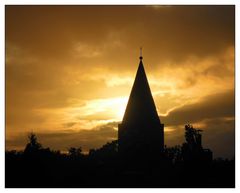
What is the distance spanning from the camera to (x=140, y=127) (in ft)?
131

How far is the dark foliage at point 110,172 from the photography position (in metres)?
28.4

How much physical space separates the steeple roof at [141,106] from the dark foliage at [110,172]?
3008 millimetres

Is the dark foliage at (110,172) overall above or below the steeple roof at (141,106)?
below

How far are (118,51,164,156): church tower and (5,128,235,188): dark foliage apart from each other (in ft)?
2.79

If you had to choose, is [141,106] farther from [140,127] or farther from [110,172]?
[110,172]

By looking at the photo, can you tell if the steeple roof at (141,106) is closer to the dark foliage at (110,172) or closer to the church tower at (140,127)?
the church tower at (140,127)

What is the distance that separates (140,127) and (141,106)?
1875 mm

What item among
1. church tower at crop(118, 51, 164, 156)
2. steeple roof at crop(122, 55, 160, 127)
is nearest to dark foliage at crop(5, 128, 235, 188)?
church tower at crop(118, 51, 164, 156)

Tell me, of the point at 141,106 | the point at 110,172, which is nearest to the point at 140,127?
the point at 141,106

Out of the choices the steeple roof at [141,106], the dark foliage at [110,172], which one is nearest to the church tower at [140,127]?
the steeple roof at [141,106]
